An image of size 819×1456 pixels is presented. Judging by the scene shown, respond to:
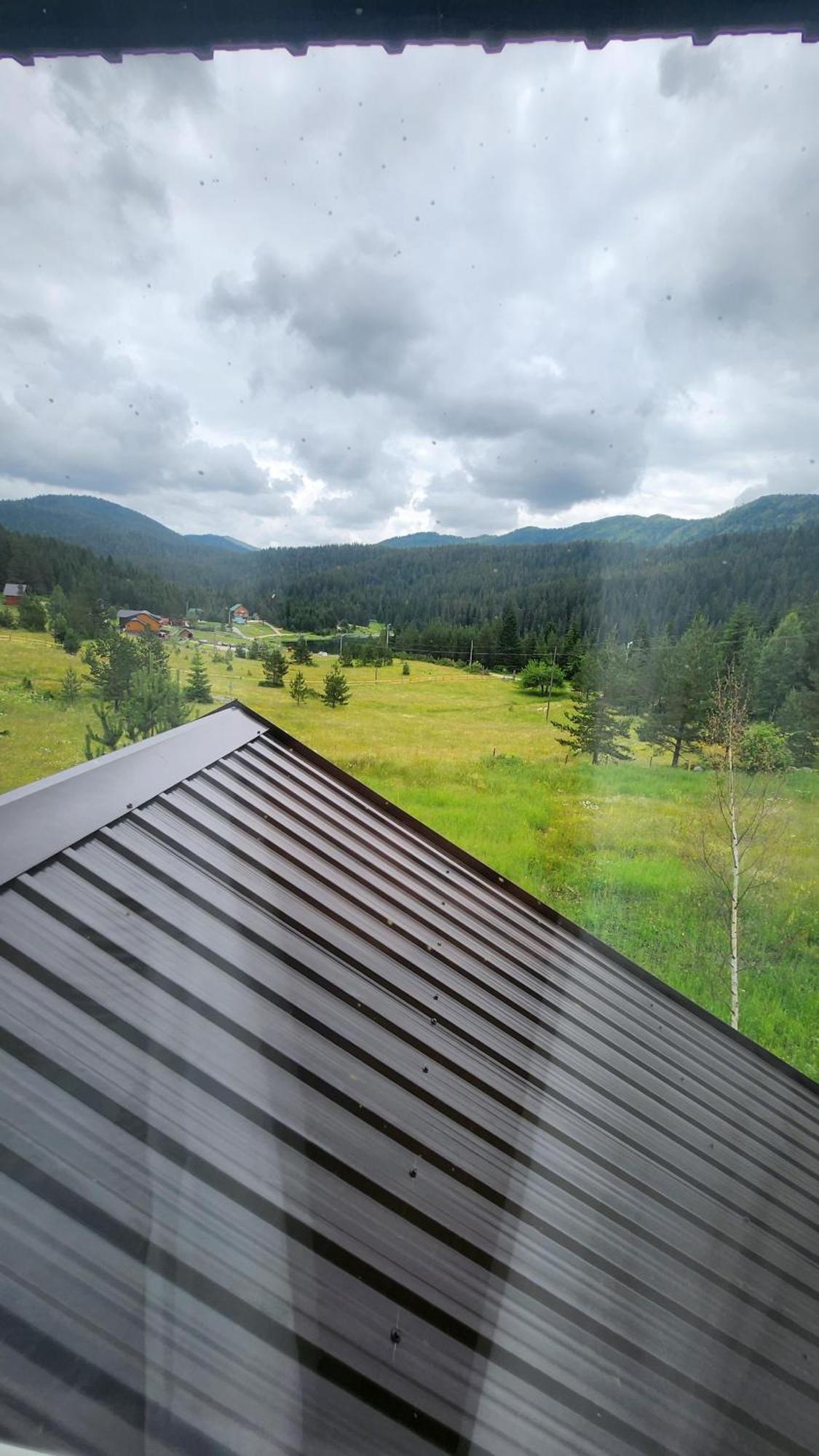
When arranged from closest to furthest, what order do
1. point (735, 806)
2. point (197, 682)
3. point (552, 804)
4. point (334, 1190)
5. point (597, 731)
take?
point (334, 1190) < point (735, 806) < point (552, 804) < point (597, 731) < point (197, 682)

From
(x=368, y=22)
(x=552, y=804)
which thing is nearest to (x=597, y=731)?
(x=552, y=804)

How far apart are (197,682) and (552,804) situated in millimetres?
5405

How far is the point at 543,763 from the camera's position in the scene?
9.08 m

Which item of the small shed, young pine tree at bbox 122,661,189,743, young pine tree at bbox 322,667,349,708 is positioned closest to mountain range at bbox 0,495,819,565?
the small shed

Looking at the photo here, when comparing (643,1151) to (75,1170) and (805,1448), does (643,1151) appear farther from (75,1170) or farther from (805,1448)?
(75,1170)

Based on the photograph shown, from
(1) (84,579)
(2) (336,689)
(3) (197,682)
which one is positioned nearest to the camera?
(1) (84,579)

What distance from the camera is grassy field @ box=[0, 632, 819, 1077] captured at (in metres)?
6.42

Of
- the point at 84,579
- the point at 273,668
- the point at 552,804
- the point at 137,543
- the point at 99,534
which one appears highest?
the point at 99,534

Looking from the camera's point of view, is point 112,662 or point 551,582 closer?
point 551,582

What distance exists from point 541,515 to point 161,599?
224 inches

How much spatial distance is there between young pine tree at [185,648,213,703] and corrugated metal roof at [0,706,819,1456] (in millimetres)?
8244

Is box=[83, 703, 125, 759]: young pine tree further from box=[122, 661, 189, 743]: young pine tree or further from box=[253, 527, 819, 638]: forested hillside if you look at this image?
A: box=[253, 527, 819, 638]: forested hillside

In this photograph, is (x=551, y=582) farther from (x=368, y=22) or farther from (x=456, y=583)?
(x=368, y=22)

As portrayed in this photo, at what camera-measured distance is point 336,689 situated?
379 inches
